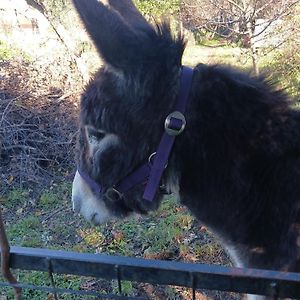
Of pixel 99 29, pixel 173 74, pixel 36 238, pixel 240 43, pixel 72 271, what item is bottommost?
pixel 36 238

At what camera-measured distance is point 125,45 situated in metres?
1.54

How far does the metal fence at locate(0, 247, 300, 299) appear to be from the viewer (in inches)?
42.1

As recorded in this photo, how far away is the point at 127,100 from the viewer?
1.67m

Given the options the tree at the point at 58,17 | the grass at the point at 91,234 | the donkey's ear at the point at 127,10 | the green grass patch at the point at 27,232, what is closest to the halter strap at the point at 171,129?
the donkey's ear at the point at 127,10

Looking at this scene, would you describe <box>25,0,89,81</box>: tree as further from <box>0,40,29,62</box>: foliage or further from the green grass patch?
the green grass patch

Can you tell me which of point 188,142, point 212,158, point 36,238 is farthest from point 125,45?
point 36,238

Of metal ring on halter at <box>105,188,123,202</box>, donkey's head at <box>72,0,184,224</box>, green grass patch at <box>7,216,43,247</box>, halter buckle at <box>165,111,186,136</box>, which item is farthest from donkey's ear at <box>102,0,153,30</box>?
green grass patch at <box>7,216,43,247</box>

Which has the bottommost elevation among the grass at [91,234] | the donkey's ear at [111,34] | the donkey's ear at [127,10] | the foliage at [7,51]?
the grass at [91,234]

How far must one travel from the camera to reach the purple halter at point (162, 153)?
1.58 meters

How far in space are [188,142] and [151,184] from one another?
0.72 ft

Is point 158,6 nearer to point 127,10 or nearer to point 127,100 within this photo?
point 127,10

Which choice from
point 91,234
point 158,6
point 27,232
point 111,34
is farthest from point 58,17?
point 111,34

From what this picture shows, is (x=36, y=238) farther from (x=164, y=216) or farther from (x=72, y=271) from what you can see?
(x=72, y=271)

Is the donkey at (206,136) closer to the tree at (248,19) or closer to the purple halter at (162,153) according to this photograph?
the purple halter at (162,153)
